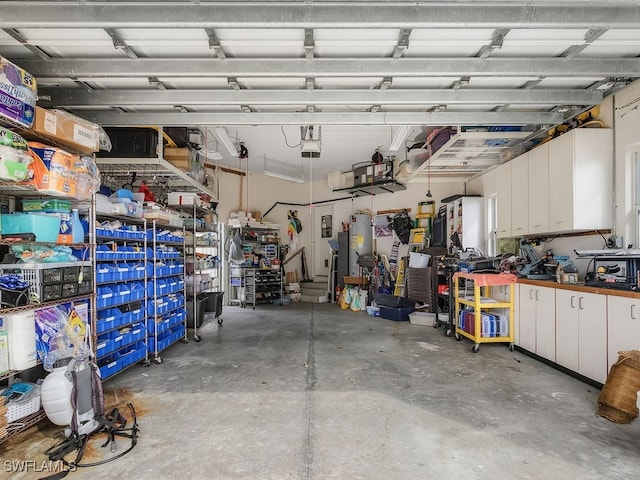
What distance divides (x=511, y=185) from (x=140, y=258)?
5.22 m

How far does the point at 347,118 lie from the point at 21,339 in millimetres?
3513

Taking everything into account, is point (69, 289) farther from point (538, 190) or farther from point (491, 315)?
point (538, 190)

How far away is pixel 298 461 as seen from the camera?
2178mm

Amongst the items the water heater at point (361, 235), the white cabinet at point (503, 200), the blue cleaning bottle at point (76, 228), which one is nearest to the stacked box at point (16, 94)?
the blue cleaning bottle at point (76, 228)

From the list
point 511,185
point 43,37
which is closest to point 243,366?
point 43,37

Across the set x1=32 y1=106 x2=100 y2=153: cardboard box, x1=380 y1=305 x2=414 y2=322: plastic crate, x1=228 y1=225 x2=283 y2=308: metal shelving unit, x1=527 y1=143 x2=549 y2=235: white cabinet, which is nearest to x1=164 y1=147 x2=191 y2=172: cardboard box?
x1=32 y1=106 x2=100 y2=153: cardboard box

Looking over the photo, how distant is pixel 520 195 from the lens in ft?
16.0

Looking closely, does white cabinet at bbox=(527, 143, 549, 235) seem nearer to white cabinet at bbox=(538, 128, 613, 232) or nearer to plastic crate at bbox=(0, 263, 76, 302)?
white cabinet at bbox=(538, 128, 613, 232)

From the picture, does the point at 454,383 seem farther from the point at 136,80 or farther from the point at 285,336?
the point at 136,80

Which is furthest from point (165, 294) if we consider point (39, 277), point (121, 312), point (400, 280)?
point (400, 280)

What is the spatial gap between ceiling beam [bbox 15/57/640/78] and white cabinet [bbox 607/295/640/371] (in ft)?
6.60

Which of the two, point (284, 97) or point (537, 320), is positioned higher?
point (284, 97)

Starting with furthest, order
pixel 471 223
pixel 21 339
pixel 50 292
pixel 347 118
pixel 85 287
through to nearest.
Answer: pixel 471 223 < pixel 347 118 < pixel 85 287 < pixel 50 292 < pixel 21 339

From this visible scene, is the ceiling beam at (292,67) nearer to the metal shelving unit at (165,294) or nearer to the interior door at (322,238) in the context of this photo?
the metal shelving unit at (165,294)
